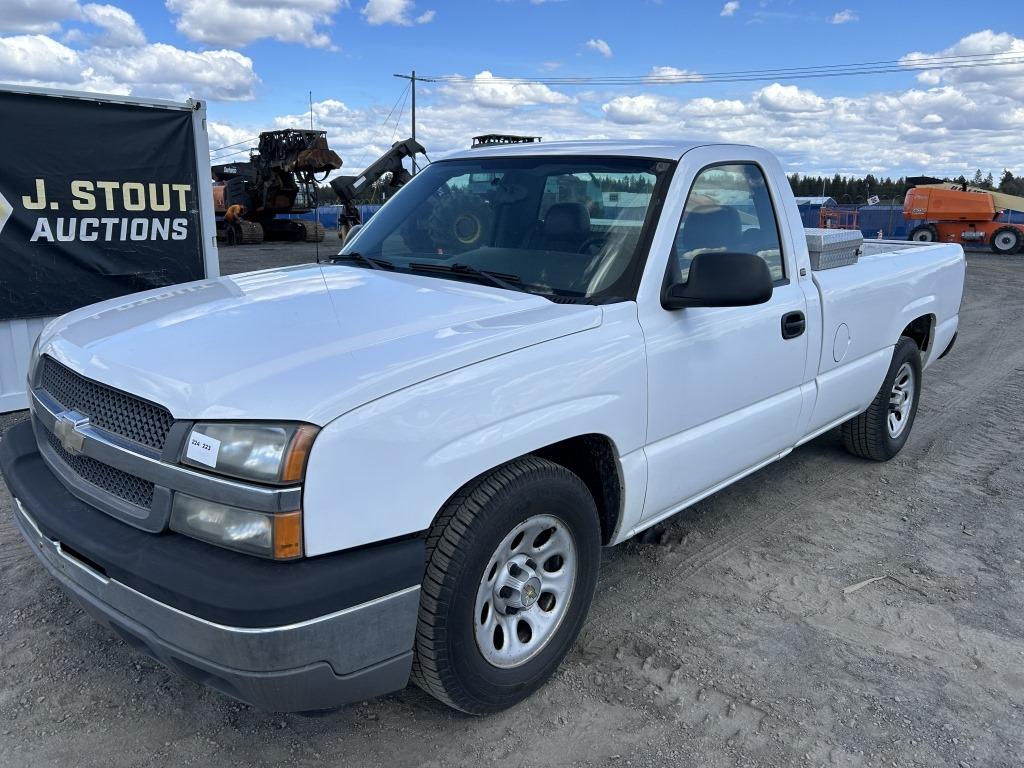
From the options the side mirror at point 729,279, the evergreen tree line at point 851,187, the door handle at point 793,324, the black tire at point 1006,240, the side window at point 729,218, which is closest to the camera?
the side mirror at point 729,279

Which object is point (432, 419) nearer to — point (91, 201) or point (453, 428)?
point (453, 428)

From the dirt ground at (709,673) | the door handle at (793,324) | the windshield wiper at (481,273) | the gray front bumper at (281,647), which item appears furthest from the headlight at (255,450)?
the door handle at (793,324)

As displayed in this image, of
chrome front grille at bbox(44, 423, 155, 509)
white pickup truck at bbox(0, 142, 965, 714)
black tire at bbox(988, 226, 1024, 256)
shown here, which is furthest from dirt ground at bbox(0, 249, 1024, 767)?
black tire at bbox(988, 226, 1024, 256)

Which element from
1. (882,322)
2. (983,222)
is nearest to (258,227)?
(983,222)

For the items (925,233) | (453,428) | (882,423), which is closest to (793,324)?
(882,423)

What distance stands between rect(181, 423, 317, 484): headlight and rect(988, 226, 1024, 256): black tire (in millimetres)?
27354

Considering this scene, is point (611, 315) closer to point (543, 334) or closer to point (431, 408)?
point (543, 334)

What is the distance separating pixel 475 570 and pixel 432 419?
494 mm

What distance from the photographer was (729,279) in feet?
9.61

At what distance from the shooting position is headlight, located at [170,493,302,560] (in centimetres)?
212

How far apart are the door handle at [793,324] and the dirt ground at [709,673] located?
1123mm

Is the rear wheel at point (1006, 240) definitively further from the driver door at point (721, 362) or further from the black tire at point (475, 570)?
the black tire at point (475, 570)

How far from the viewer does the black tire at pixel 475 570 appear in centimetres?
240

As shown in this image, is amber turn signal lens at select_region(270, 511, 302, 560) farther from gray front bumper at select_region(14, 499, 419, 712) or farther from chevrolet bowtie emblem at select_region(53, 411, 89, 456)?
chevrolet bowtie emblem at select_region(53, 411, 89, 456)
